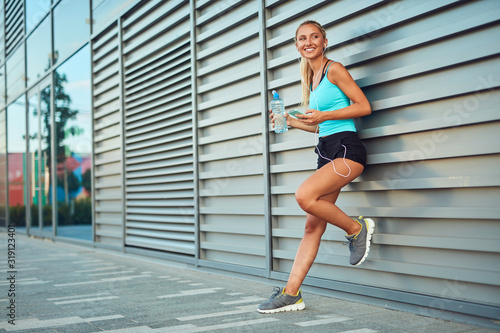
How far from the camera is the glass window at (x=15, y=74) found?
11.8 m

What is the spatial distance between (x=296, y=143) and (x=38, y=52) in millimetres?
8434

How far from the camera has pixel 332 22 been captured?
11.8ft

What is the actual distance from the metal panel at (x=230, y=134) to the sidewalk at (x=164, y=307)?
384mm

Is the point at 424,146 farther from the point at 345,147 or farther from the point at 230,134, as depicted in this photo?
the point at 230,134

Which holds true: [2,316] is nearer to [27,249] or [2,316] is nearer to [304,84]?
[304,84]

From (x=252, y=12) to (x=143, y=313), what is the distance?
266cm

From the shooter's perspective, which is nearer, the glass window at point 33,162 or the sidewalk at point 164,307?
the sidewalk at point 164,307

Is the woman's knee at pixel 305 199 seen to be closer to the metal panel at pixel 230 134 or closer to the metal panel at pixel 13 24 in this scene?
the metal panel at pixel 230 134

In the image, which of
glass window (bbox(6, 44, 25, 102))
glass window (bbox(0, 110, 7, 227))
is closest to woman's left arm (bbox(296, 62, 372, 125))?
glass window (bbox(6, 44, 25, 102))

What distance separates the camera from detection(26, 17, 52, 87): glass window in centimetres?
1004

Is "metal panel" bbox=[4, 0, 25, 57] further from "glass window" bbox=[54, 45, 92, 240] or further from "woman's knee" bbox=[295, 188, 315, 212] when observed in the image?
"woman's knee" bbox=[295, 188, 315, 212]

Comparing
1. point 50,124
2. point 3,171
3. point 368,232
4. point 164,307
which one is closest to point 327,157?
point 368,232

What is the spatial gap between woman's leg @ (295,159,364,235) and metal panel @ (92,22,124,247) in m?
4.48

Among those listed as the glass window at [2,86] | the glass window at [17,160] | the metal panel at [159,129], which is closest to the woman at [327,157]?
the metal panel at [159,129]
